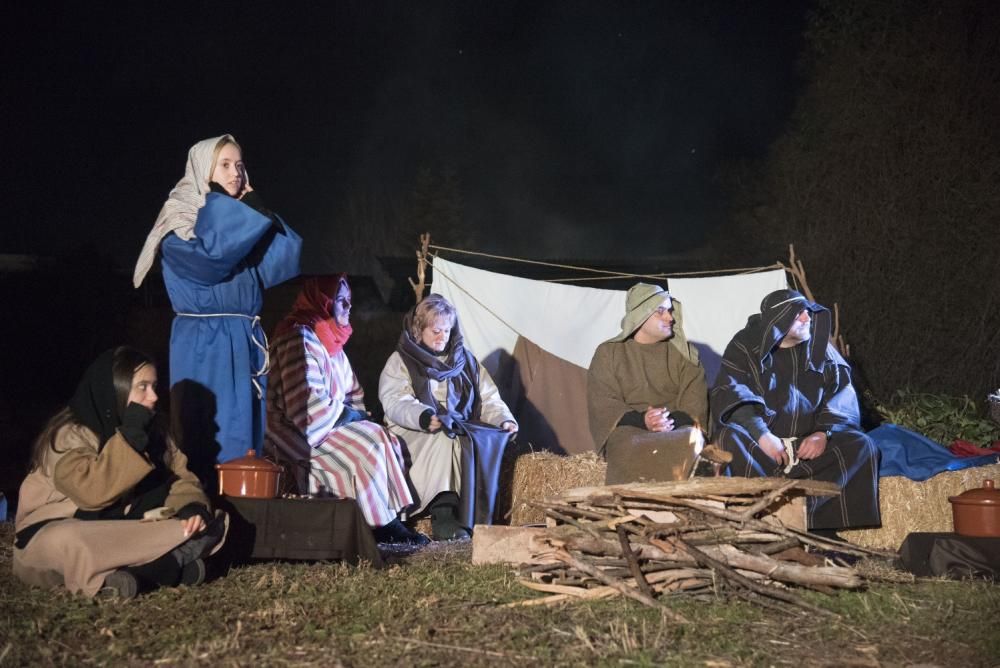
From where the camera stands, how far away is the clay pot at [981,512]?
14.7ft

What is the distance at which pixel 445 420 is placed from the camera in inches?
241

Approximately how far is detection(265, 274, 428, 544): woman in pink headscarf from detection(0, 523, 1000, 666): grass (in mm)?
1714

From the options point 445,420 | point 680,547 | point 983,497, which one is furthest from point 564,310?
point 680,547

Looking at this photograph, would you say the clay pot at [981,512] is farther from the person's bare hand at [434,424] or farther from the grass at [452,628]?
the person's bare hand at [434,424]

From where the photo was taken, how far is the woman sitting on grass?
12.0 ft

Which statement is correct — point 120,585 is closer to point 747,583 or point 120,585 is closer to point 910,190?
point 747,583

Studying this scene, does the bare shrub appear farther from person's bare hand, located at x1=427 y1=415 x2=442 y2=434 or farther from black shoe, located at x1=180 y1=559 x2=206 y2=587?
black shoe, located at x1=180 y1=559 x2=206 y2=587

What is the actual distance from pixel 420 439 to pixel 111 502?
2.62 metres

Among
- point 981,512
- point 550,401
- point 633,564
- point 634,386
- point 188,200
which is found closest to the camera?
point 633,564

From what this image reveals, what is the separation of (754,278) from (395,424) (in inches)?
126

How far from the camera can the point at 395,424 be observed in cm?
632

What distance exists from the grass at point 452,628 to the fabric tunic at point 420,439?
2026 millimetres

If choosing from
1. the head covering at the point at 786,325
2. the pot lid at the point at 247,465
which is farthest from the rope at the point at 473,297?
the pot lid at the point at 247,465

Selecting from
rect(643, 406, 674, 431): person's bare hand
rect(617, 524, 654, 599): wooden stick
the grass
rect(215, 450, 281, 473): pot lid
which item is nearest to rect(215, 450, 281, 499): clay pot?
rect(215, 450, 281, 473): pot lid
